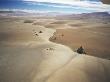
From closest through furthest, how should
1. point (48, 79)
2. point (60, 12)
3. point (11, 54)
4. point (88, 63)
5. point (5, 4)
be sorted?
point (48, 79), point (88, 63), point (11, 54), point (5, 4), point (60, 12)

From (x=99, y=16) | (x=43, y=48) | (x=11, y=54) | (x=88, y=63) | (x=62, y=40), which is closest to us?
(x=88, y=63)

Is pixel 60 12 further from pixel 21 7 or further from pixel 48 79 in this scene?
pixel 48 79

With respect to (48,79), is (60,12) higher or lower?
lower

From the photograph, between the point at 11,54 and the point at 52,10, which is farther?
the point at 52,10

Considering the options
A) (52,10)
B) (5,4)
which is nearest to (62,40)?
(5,4)

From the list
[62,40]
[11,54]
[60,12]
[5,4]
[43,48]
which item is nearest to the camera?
[11,54]

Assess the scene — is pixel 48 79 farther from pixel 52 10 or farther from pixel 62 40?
pixel 52 10

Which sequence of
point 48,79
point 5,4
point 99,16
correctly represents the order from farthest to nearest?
point 99,16, point 5,4, point 48,79

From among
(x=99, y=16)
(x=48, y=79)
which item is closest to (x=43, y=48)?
(x=48, y=79)

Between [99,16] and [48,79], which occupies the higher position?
[48,79]
